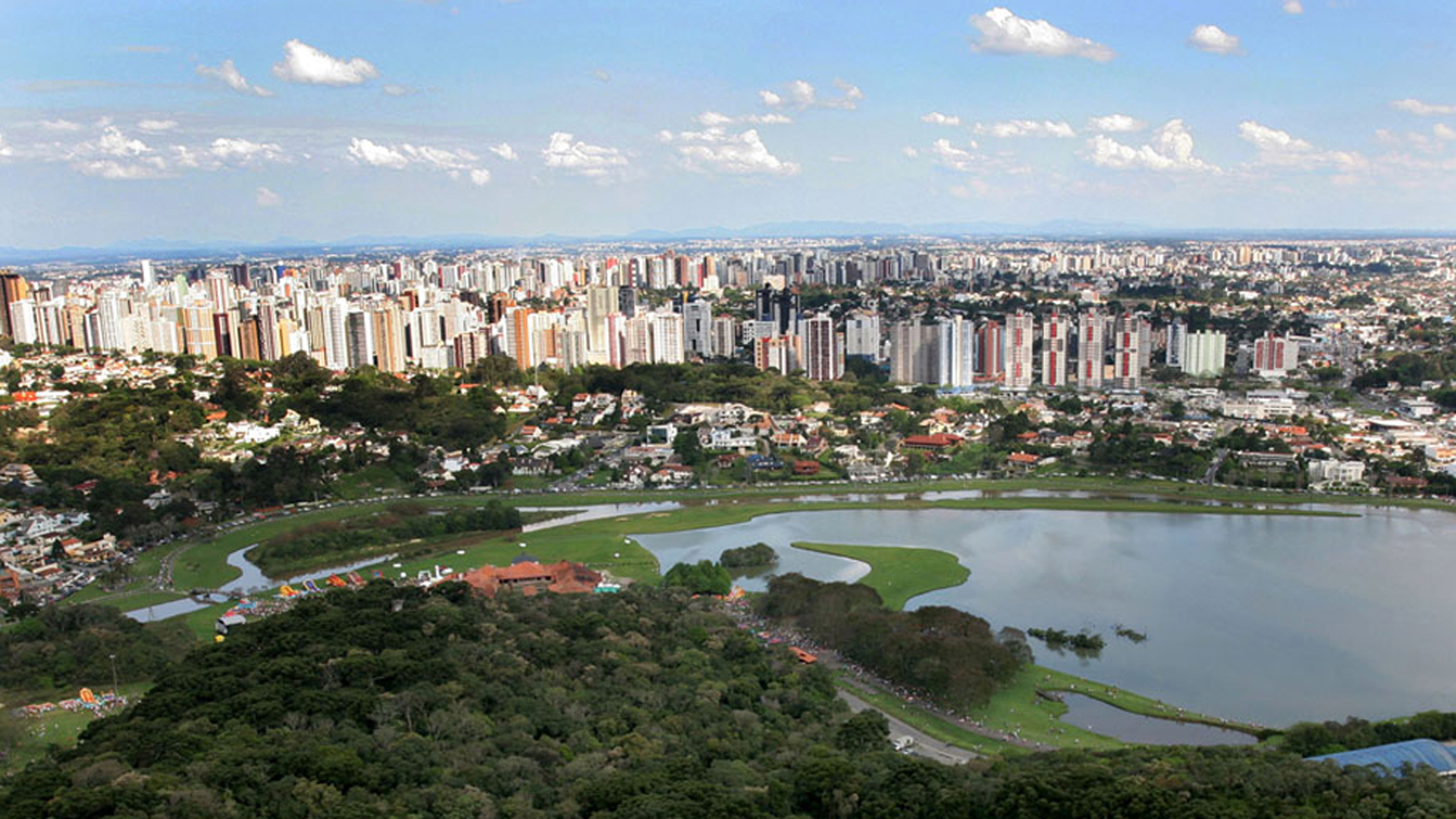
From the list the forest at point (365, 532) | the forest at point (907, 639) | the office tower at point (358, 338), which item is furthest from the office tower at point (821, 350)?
the forest at point (907, 639)

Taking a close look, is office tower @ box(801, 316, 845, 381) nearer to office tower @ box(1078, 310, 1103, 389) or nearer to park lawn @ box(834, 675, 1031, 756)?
office tower @ box(1078, 310, 1103, 389)

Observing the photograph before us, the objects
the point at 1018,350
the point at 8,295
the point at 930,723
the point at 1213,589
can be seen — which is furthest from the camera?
the point at 8,295

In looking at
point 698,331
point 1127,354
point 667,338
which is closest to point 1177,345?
point 1127,354

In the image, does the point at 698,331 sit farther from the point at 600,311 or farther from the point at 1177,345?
the point at 1177,345

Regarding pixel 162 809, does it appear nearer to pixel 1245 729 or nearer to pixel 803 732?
pixel 803 732

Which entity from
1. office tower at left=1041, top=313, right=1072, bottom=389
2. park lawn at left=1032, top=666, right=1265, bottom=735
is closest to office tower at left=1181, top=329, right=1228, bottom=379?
office tower at left=1041, top=313, right=1072, bottom=389
